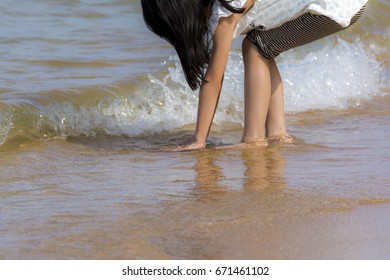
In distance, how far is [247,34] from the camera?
4.35m

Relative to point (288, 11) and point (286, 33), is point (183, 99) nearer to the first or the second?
point (286, 33)

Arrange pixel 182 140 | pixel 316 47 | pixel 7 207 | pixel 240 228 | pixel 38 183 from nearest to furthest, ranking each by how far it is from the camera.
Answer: pixel 240 228, pixel 7 207, pixel 38 183, pixel 182 140, pixel 316 47

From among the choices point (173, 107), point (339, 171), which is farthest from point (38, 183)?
point (173, 107)

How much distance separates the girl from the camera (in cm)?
406

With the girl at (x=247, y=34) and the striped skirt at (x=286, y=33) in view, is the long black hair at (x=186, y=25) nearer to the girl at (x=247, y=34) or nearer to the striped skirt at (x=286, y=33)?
the girl at (x=247, y=34)

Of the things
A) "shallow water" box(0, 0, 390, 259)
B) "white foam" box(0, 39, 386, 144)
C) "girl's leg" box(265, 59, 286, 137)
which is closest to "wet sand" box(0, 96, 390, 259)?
"shallow water" box(0, 0, 390, 259)

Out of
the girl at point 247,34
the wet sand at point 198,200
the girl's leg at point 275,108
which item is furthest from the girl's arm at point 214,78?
the girl's leg at point 275,108

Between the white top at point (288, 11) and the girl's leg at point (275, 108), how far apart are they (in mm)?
268

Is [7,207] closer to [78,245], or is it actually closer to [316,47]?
[78,245]

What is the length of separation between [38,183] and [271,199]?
1023 millimetres

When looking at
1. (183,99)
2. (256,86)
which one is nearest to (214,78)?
(256,86)

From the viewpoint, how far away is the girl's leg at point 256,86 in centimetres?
431

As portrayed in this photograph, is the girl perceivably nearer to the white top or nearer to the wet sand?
the white top

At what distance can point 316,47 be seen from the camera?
7371 mm
